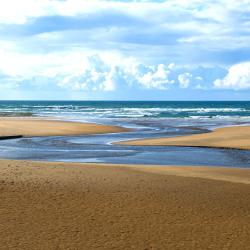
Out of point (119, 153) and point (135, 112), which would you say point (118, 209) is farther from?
point (135, 112)

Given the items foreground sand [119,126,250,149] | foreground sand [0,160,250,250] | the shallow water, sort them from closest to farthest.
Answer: foreground sand [0,160,250,250] < the shallow water < foreground sand [119,126,250,149]

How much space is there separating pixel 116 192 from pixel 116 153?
12013mm

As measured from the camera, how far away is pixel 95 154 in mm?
23500

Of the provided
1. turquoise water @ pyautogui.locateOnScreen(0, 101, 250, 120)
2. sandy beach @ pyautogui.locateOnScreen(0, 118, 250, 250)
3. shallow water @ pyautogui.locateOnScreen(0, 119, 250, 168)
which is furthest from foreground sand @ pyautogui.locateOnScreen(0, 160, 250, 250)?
turquoise water @ pyautogui.locateOnScreen(0, 101, 250, 120)

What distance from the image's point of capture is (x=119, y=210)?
10.4 m

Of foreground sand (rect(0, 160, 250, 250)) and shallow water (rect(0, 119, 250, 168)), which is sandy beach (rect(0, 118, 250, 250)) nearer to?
foreground sand (rect(0, 160, 250, 250))

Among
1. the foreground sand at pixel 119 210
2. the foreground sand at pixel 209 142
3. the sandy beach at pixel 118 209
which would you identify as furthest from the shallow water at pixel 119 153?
the foreground sand at pixel 119 210

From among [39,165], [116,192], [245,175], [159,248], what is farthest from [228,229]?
[39,165]

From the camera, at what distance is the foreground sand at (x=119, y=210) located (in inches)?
338

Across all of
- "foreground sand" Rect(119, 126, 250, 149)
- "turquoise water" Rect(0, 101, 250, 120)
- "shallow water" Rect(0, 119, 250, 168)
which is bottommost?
"shallow water" Rect(0, 119, 250, 168)

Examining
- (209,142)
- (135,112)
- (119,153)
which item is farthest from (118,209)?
(135,112)

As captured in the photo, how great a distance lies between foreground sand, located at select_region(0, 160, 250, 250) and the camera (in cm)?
859

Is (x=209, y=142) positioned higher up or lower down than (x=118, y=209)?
lower down

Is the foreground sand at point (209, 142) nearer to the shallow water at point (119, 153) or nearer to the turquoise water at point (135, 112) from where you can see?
the shallow water at point (119, 153)
